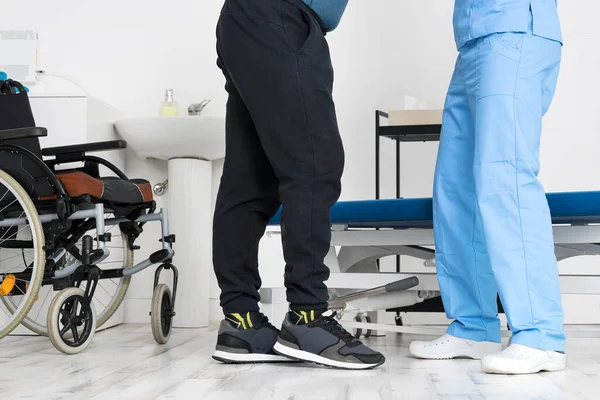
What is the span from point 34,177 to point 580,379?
153cm

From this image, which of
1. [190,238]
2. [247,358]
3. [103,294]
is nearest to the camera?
[247,358]

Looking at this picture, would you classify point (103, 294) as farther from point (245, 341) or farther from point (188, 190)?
point (245, 341)

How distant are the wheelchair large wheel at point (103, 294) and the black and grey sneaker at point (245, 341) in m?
0.82

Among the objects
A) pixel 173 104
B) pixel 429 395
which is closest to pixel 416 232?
pixel 429 395

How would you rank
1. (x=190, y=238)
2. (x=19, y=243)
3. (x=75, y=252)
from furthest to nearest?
(x=190, y=238) → (x=19, y=243) → (x=75, y=252)

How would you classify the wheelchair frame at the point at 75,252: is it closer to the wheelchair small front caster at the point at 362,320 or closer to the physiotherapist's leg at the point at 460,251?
the wheelchair small front caster at the point at 362,320

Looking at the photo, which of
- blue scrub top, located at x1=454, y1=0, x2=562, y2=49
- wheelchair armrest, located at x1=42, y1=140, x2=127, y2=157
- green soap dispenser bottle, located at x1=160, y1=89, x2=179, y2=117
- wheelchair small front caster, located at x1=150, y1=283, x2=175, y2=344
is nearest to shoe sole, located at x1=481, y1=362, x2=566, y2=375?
blue scrub top, located at x1=454, y1=0, x2=562, y2=49

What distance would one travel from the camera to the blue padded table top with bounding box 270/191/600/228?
1839 mm

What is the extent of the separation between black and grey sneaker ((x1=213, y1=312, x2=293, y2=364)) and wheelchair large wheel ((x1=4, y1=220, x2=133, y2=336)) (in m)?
0.82

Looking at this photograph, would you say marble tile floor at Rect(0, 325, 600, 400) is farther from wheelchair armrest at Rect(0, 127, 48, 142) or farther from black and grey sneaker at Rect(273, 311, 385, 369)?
wheelchair armrest at Rect(0, 127, 48, 142)

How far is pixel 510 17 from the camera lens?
161cm

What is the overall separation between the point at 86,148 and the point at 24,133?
0.37 m

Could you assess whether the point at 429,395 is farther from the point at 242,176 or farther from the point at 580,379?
the point at 242,176

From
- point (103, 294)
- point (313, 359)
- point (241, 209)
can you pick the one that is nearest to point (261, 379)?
point (313, 359)
